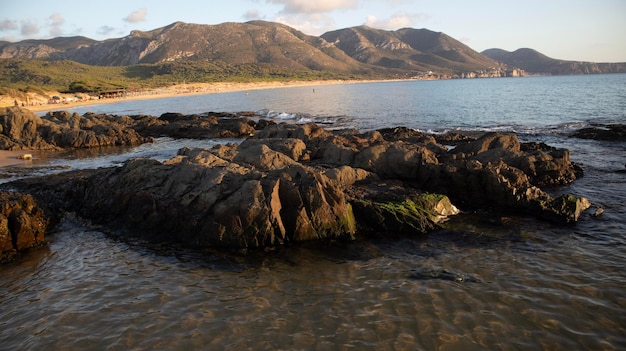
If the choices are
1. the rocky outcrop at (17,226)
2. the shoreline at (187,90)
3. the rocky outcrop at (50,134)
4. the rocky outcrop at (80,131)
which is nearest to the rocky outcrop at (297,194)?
the rocky outcrop at (17,226)

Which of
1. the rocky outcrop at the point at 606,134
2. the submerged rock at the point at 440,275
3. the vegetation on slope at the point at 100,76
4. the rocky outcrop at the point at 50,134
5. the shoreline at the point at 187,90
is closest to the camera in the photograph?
the submerged rock at the point at 440,275

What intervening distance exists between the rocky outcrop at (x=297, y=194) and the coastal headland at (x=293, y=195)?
4 centimetres

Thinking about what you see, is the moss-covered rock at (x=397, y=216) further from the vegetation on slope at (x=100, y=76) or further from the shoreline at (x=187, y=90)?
the vegetation on slope at (x=100, y=76)

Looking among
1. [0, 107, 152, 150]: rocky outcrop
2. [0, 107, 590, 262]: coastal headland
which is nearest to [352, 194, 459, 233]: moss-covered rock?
[0, 107, 590, 262]: coastal headland

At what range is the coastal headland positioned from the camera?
1280 centimetres

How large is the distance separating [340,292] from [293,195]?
437 cm

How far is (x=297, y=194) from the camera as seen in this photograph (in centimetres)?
1316

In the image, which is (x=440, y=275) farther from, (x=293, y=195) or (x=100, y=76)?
(x=100, y=76)

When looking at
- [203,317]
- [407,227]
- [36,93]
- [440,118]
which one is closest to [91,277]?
[203,317]

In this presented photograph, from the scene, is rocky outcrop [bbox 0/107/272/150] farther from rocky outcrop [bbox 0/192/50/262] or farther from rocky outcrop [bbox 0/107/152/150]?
rocky outcrop [bbox 0/192/50/262]

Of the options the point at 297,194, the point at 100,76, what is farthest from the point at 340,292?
the point at 100,76

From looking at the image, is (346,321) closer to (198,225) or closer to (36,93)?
(198,225)

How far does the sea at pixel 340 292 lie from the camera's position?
789cm

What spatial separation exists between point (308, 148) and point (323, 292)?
15.3 meters
